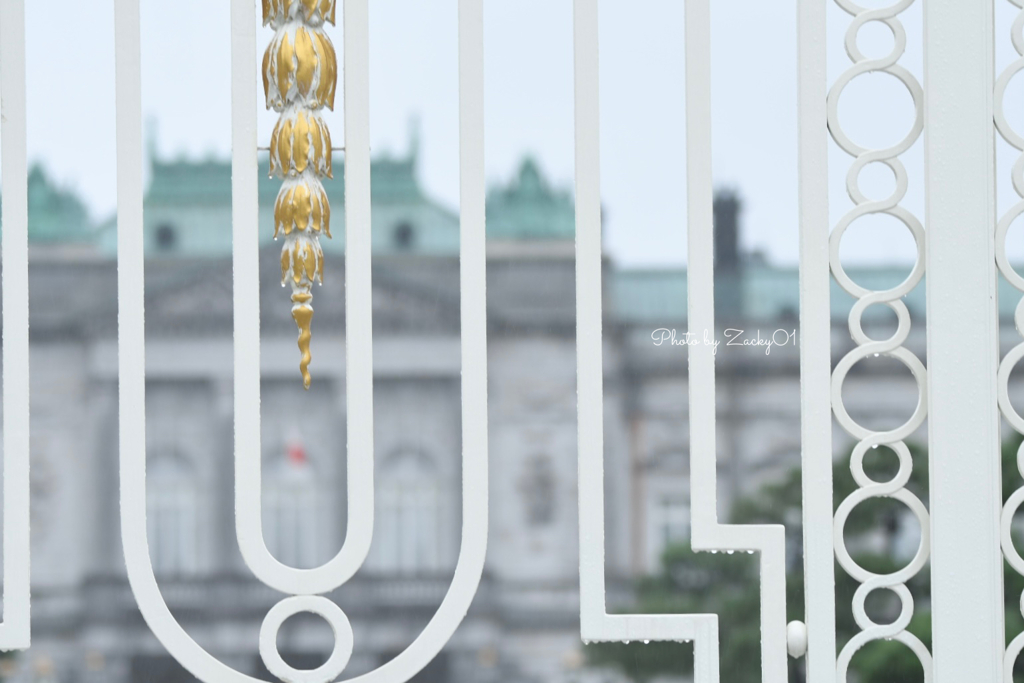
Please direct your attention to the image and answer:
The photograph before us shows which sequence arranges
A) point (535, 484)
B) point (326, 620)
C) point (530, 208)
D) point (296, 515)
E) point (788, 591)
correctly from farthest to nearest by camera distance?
point (535, 484), point (296, 515), point (530, 208), point (788, 591), point (326, 620)

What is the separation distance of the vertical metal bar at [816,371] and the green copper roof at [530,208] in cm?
1081

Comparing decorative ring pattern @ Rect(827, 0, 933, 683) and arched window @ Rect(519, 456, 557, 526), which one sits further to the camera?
arched window @ Rect(519, 456, 557, 526)

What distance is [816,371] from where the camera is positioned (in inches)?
34.9

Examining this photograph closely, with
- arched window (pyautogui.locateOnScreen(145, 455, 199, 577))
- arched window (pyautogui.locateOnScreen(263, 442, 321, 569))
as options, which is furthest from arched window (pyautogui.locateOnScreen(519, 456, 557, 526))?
arched window (pyautogui.locateOnScreen(145, 455, 199, 577))

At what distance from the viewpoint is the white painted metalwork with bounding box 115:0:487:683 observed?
878 millimetres

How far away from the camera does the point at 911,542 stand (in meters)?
11.4

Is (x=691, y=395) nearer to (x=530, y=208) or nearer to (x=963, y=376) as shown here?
(x=963, y=376)

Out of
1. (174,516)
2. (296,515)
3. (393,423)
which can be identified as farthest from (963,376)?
(174,516)

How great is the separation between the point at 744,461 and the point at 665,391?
115cm

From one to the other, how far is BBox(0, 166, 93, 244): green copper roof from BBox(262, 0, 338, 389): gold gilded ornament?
468 inches

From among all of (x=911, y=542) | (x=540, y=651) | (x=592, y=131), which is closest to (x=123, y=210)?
(x=592, y=131)

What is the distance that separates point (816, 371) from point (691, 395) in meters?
0.11

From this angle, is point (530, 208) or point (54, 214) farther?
point (54, 214)

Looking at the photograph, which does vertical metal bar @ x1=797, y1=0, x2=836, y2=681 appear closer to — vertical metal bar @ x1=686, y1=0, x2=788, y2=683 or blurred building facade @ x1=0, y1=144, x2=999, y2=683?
vertical metal bar @ x1=686, y1=0, x2=788, y2=683
